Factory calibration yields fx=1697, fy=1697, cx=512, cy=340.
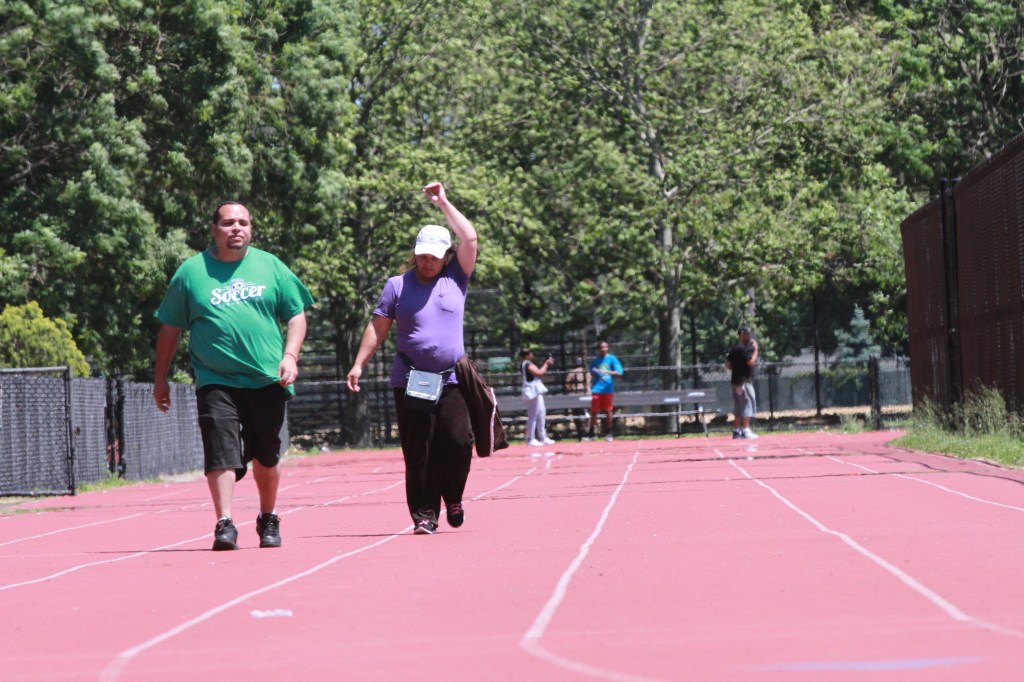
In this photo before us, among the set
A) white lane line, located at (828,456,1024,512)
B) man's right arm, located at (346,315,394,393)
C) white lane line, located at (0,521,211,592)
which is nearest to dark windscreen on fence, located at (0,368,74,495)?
white lane line, located at (0,521,211,592)

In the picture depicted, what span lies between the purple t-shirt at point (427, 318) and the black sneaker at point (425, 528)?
33.7 inches

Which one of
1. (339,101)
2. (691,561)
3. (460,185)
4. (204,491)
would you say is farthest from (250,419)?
(460,185)

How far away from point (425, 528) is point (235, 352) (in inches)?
65.1

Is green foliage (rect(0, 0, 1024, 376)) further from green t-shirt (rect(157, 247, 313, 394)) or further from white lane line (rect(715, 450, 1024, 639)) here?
white lane line (rect(715, 450, 1024, 639))

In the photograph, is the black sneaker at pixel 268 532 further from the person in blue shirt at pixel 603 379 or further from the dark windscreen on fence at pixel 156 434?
the person in blue shirt at pixel 603 379

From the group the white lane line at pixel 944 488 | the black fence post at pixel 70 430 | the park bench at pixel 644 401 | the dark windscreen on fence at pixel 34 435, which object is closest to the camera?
the white lane line at pixel 944 488

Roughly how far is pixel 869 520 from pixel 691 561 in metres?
2.35

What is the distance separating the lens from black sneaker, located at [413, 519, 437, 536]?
10.2 meters

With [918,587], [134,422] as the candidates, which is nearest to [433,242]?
[918,587]

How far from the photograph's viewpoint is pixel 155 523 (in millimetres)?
13281

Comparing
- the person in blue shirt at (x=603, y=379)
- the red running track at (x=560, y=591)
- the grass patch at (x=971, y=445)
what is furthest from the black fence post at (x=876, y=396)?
the red running track at (x=560, y=591)

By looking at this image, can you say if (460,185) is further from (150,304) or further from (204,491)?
(204,491)

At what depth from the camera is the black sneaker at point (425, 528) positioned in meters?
10.2

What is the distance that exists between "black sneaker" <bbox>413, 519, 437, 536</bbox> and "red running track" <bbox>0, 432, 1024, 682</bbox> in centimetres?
21
